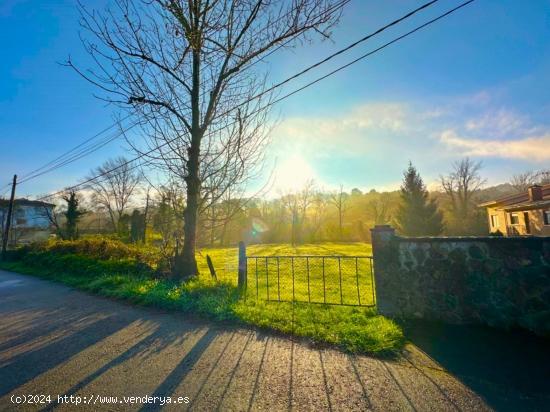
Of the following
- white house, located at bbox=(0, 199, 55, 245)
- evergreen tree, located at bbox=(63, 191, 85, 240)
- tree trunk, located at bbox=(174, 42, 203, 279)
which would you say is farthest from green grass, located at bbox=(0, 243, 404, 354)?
white house, located at bbox=(0, 199, 55, 245)

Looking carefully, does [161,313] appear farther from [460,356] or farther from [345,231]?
[345,231]

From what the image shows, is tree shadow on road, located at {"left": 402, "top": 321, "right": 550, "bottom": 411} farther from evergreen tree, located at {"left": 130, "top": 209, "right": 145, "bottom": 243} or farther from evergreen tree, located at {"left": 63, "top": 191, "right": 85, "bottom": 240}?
evergreen tree, located at {"left": 63, "top": 191, "right": 85, "bottom": 240}

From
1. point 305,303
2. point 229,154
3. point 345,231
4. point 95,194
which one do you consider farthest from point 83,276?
point 95,194

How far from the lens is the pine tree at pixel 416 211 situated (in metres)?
23.0

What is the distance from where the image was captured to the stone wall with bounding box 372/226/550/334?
3760 mm

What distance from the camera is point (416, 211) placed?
23.5 metres

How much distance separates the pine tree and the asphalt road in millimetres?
22346

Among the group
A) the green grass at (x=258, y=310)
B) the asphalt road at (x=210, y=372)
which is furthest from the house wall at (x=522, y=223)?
the asphalt road at (x=210, y=372)

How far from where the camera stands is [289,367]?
3.07m

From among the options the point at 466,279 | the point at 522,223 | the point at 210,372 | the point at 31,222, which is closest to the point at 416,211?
the point at 522,223

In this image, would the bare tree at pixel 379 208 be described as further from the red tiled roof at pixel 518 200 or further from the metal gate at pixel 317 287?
the metal gate at pixel 317 287

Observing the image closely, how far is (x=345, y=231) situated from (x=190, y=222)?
31.5 meters

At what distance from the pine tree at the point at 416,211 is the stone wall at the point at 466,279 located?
2068 cm

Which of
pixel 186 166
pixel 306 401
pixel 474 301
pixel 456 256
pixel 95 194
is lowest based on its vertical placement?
pixel 306 401
